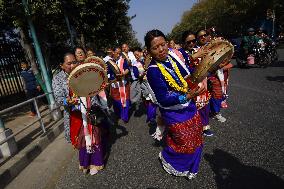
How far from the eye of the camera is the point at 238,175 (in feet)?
12.2

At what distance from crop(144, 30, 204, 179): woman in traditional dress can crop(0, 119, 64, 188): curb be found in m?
2.61

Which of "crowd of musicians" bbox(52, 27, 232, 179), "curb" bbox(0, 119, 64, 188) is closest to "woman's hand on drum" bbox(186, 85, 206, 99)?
"crowd of musicians" bbox(52, 27, 232, 179)

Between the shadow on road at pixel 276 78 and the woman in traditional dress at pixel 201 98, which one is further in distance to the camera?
the shadow on road at pixel 276 78

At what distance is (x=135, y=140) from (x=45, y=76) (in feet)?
13.9

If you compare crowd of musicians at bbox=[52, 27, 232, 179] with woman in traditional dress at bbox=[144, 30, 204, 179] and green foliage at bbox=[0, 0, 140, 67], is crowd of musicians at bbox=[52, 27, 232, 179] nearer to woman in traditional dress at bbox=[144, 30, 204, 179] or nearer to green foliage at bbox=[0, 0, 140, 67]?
woman in traditional dress at bbox=[144, 30, 204, 179]

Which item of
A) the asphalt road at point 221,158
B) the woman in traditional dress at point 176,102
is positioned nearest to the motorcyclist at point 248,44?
the asphalt road at point 221,158

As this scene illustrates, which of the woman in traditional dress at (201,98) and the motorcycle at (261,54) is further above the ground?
the woman in traditional dress at (201,98)

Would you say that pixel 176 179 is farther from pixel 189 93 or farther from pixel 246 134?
pixel 246 134

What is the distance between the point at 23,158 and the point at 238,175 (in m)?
3.63

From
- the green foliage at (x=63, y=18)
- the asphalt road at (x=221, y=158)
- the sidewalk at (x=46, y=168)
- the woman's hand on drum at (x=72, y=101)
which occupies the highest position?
the green foliage at (x=63, y=18)

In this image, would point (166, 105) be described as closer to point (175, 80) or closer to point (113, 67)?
point (175, 80)

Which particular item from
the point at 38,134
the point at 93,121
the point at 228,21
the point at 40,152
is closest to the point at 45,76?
the point at 38,134

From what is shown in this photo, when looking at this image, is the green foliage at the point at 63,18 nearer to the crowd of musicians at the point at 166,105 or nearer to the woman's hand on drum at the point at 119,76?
the woman's hand on drum at the point at 119,76

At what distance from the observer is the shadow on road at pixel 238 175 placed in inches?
A: 135
